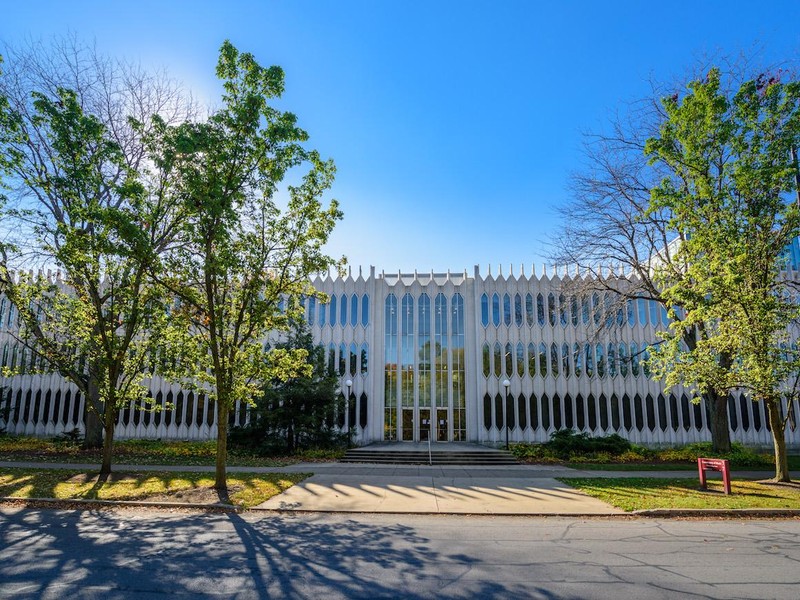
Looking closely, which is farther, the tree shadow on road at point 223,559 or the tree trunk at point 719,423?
the tree trunk at point 719,423

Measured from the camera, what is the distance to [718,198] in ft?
47.6

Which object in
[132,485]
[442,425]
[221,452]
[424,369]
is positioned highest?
[424,369]

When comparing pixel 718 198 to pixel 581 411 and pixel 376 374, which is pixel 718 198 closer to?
pixel 581 411

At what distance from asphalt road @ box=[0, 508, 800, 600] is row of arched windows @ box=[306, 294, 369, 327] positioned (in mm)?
21600

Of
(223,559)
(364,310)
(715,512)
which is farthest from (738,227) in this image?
(364,310)

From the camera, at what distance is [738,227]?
14359 mm

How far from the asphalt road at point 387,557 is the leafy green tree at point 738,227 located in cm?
544

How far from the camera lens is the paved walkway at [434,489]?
1132 centimetres

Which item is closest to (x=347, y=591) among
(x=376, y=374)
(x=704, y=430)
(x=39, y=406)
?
(x=376, y=374)

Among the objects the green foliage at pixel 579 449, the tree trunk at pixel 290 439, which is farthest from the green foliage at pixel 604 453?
the tree trunk at pixel 290 439

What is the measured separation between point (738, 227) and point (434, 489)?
1194 centimetres

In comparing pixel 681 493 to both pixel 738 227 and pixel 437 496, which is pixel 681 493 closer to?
pixel 437 496

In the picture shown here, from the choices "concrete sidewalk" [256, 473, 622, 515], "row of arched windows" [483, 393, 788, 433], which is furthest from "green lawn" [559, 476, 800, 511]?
"row of arched windows" [483, 393, 788, 433]

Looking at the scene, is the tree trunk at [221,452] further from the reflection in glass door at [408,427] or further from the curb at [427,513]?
the reflection in glass door at [408,427]
